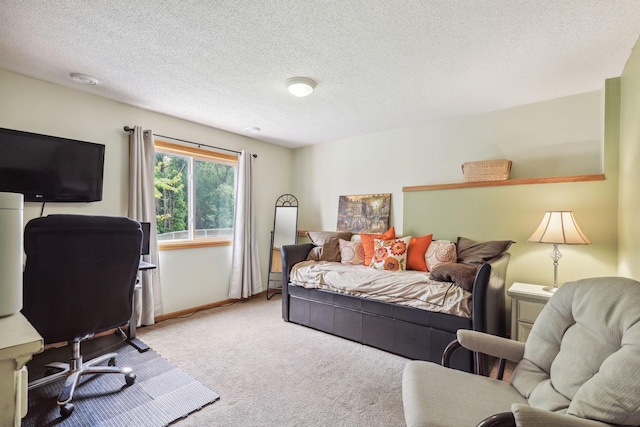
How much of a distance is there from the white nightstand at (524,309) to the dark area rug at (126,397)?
2.26 metres

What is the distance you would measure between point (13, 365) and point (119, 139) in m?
3.13

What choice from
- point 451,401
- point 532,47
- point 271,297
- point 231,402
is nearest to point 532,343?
point 451,401

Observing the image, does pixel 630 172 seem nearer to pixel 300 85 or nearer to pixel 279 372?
pixel 300 85

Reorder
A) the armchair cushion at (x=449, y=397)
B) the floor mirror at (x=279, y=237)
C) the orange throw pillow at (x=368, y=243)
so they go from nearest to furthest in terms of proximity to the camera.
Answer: the armchair cushion at (x=449, y=397)
the orange throw pillow at (x=368, y=243)
the floor mirror at (x=279, y=237)

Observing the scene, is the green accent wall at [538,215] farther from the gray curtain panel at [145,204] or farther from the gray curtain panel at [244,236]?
the gray curtain panel at [145,204]

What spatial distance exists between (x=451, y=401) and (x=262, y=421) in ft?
3.61

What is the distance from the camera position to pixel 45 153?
255cm

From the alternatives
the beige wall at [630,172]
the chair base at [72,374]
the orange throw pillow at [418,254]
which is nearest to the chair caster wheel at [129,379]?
the chair base at [72,374]

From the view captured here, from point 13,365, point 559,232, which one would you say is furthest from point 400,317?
point 13,365

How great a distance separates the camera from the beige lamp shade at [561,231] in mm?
2349

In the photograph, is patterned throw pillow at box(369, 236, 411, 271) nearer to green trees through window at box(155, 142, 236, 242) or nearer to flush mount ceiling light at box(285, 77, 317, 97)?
flush mount ceiling light at box(285, 77, 317, 97)

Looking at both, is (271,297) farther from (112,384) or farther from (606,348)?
(606,348)

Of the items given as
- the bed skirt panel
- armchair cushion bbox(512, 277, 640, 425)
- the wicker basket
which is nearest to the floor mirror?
the bed skirt panel

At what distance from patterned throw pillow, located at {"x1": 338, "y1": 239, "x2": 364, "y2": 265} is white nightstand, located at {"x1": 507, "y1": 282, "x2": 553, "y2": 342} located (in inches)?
60.8
